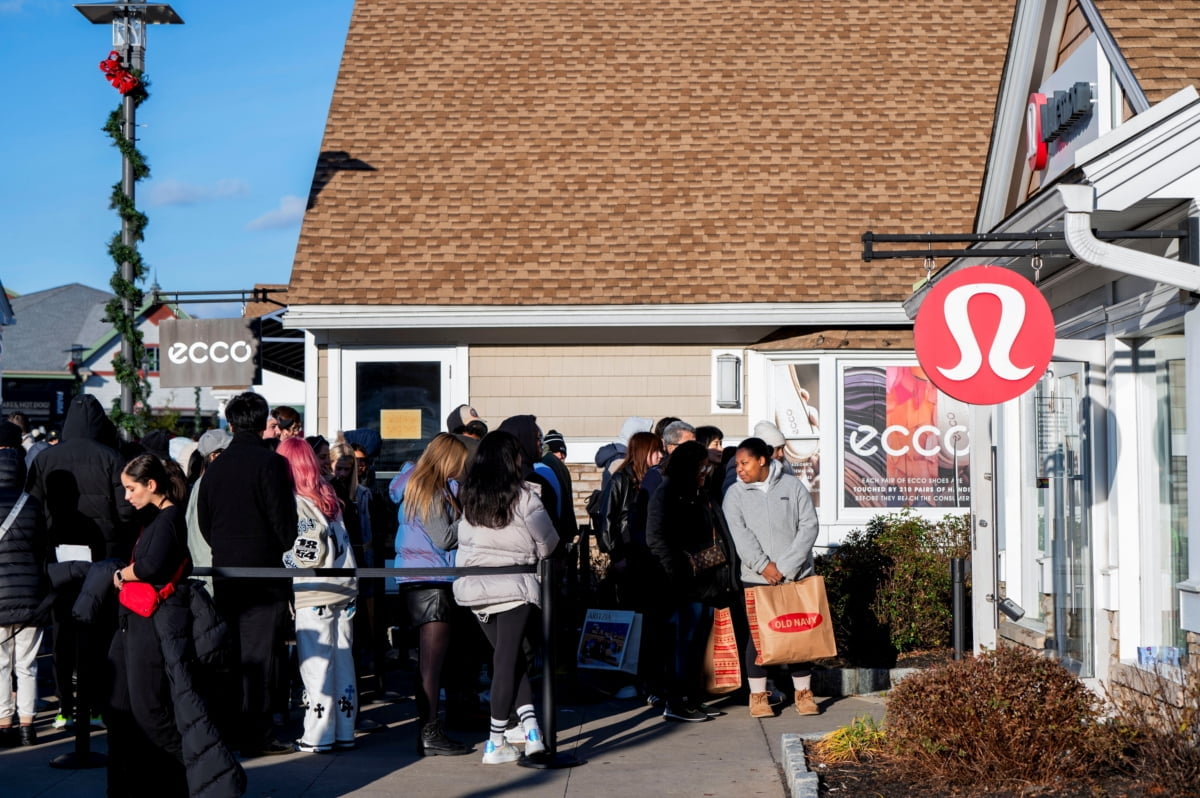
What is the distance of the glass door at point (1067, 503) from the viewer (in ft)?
28.3

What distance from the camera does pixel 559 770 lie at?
7734mm

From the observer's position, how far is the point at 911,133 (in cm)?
1583

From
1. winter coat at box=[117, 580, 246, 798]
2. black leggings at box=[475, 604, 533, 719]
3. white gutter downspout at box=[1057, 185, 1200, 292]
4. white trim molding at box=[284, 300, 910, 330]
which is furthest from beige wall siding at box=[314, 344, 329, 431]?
white gutter downspout at box=[1057, 185, 1200, 292]

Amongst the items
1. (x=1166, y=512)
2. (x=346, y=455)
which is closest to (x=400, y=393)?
(x=346, y=455)

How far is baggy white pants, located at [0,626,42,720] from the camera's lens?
8.16 metres

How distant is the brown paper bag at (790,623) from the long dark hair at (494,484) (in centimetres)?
199

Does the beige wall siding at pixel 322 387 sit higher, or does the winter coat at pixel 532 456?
the beige wall siding at pixel 322 387

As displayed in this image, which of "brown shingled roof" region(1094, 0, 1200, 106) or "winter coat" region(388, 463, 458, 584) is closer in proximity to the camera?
"brown shingled roof" region(1094, 0, 1200, 106)

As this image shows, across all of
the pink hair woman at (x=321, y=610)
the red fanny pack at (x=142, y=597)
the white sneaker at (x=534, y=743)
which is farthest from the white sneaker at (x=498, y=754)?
the red fanny pack at (x=142, y=597)

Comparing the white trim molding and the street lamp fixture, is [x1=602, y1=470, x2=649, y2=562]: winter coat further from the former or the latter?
the street lamp fixture

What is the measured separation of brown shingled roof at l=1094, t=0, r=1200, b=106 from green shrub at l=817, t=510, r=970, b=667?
449cm

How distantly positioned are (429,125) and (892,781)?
36.6ft

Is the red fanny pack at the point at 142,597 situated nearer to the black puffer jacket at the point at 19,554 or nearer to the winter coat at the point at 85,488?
the black puffer jacket at the point at 19,554

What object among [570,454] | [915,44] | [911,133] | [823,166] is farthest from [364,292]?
[915,44]
